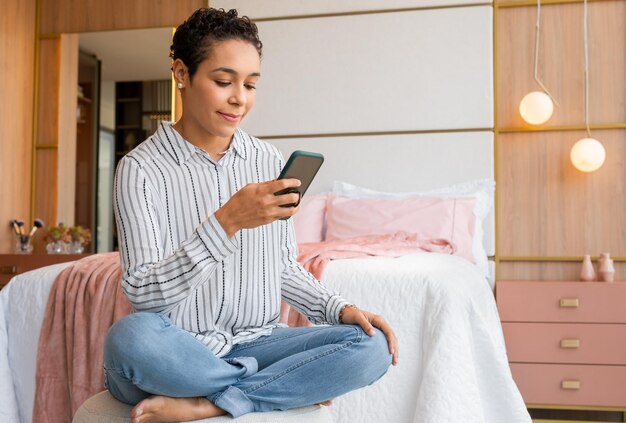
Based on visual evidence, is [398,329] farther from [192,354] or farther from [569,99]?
[569,99]

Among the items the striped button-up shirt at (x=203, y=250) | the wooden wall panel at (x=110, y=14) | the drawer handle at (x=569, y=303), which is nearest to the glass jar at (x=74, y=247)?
the wooden wall panel at (x=110, y=14)

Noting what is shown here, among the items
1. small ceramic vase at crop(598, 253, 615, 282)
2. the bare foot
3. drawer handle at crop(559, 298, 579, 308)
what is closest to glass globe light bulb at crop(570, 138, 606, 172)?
small ceramic vase at crop(598, 253, 615, 282)

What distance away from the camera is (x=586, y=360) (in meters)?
3.23

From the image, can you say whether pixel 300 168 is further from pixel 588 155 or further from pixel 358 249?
pixel 588 155

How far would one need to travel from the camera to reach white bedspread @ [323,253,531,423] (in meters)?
1.95

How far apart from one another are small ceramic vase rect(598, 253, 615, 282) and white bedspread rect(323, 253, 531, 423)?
1.46 metres

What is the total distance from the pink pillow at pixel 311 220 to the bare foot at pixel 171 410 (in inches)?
90.2

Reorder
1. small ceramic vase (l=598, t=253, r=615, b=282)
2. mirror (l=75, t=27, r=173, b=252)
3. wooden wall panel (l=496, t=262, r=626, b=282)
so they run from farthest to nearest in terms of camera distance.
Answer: mirror (l=75, t=27, r=173, b=252)
wooden wall panel (l=496, t=262, r=626, b=282)
small ceramic vase (l=598, t=253, r=615, b=282)

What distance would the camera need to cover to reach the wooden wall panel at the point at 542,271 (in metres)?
3.65

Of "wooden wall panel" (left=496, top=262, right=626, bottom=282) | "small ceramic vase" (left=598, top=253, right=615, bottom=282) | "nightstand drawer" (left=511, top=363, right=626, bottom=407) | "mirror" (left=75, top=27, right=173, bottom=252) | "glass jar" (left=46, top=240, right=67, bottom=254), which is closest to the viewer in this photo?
"nightstand drawer" (left=511, top=363, right=626, bottom=407)

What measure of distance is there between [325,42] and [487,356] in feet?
7.67

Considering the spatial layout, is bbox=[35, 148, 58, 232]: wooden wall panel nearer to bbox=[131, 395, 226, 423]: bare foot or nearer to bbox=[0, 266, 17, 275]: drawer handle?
bbox=[0, 266, 17, 275]: drawer handle

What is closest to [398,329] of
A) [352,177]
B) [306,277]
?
[306,277]

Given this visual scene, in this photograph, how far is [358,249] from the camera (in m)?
2.65
